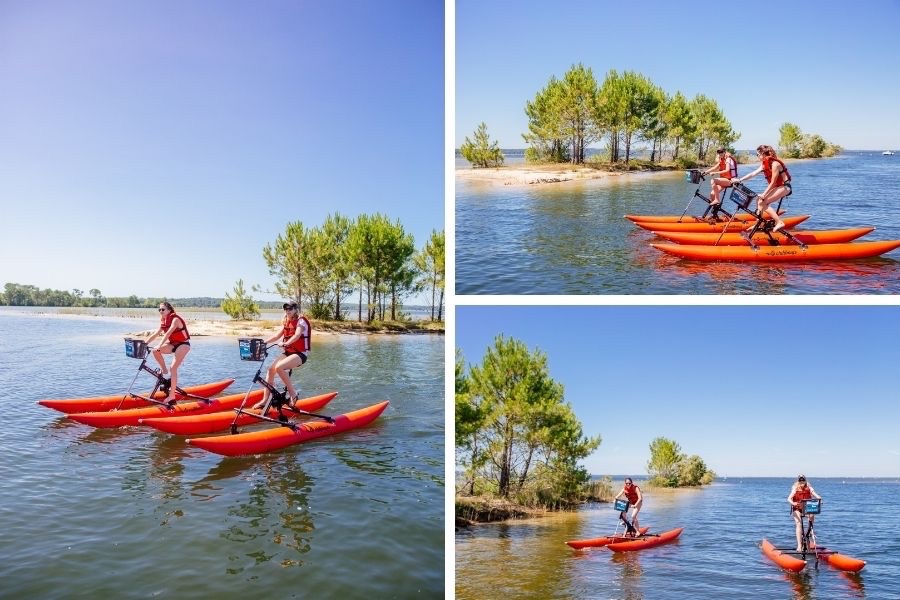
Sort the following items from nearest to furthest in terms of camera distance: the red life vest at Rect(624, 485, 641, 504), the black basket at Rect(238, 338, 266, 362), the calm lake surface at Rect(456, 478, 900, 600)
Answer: the calm lake surface at Rect(456, 478, 900, 600) → the red life vest at Rect(624, 485, 641, 504) → the black basket at Rect(238, 338, 266, 362)

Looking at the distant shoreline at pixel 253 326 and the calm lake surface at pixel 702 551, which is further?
the distant shoreline at pixel 253 326

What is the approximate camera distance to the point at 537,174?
6.52m

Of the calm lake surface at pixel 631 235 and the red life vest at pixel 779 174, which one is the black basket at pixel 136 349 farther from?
the red life vest at pixel 779 174

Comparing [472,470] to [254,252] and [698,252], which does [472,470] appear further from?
[254,252]

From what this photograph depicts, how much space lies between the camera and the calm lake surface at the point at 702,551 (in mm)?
3330

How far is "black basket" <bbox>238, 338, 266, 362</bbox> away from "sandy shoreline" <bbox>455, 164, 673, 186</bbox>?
2.09m

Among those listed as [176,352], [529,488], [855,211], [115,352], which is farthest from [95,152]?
[855,211]

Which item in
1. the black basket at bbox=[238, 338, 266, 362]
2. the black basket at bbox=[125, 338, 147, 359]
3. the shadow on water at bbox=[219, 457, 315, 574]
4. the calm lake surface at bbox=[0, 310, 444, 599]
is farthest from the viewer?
the black basket at bbox=[125, 338, 147, 359]

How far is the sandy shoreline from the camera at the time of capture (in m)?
5.46

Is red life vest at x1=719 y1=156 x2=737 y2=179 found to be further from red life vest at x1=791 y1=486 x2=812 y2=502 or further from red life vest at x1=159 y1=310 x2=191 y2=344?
red life vest at x1=159 y1=310 x2=191 y2=344

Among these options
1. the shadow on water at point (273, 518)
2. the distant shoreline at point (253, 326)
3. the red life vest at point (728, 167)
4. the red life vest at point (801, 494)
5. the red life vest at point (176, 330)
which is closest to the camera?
the shadow on water at point (273, 518)

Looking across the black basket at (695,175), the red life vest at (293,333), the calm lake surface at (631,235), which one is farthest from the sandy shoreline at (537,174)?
the red life vest at (293,333)

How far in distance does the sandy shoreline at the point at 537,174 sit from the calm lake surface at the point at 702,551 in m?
2.80

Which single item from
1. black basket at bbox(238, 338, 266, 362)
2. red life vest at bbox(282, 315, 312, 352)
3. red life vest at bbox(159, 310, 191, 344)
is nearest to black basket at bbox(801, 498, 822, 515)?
red life vest at bbox(282, 315, 312, 352)
